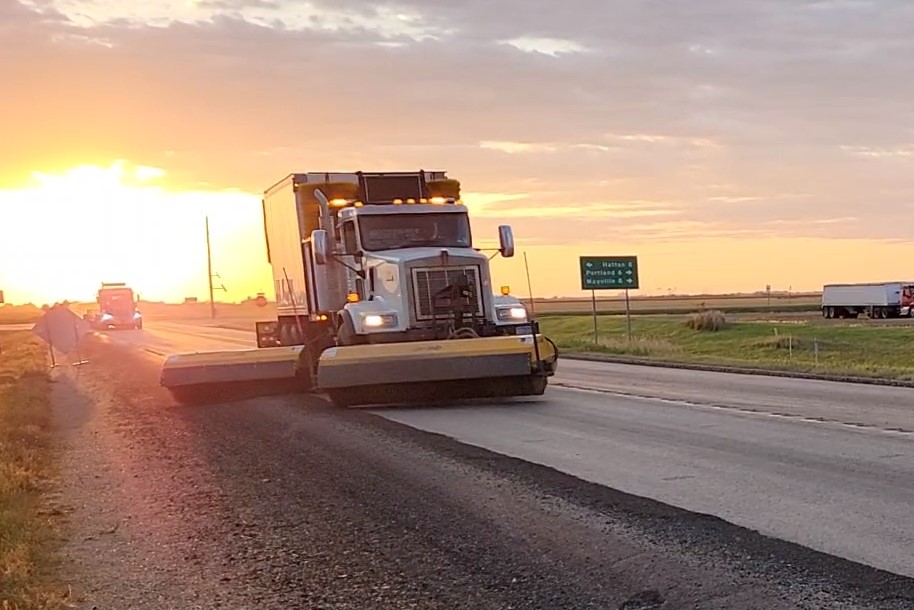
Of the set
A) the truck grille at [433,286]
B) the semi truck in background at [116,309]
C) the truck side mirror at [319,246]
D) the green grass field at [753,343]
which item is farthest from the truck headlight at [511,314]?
the semi truck in background at [116,309]

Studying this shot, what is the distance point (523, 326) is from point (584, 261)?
69.8 ft

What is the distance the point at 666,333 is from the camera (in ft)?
186

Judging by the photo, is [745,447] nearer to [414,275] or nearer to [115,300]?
[414,275]

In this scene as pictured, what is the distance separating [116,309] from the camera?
73938 millimetres

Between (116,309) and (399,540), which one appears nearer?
(399,540)

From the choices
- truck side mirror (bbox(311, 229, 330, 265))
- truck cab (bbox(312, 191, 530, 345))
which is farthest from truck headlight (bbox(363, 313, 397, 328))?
truck side mirror (bbox(311, 229, 330, 265))

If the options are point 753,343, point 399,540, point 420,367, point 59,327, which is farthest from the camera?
point 753,343

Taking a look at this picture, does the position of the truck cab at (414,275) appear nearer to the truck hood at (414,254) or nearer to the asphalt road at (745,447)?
the truck hood at (414,254)

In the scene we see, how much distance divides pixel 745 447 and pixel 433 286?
697 centimetres

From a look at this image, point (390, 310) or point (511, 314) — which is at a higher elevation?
point (390, 310)

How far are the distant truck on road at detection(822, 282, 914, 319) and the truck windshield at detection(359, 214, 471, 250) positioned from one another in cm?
6290

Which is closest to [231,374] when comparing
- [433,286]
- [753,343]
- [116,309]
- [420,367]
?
[433,286]

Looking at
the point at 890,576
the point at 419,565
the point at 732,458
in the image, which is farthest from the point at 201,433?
the point at 890,576

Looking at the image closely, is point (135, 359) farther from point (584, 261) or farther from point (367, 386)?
point (367, 386)
